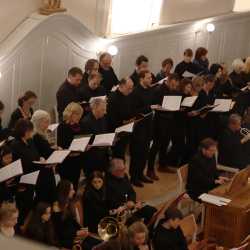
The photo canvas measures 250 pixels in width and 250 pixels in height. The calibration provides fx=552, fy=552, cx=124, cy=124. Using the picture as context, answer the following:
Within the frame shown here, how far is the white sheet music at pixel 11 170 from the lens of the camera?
5441 millimetres

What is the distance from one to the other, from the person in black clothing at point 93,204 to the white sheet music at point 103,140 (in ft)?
2.50

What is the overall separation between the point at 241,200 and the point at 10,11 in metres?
4.35

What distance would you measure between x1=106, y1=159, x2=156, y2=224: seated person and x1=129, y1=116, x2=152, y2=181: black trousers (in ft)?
5.84

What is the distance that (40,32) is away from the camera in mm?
8727

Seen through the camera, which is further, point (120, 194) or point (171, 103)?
point (171, 103)

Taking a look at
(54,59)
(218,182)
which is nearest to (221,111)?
(218,182)

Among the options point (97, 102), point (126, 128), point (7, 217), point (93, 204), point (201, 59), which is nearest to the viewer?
point (7, 217)

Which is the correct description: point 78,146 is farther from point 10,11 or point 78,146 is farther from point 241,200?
point 10,11

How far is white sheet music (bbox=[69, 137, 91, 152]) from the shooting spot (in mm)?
6445

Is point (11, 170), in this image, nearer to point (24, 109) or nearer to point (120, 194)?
point (120, 194)

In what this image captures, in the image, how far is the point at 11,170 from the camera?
5.46 m

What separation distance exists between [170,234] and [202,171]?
1.81 m

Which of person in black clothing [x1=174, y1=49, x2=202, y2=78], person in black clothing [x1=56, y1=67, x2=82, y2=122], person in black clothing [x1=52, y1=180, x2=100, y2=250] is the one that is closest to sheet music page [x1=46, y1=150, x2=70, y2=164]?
person in black clothing [x1=52, y1=180, x2=100, y2=250]

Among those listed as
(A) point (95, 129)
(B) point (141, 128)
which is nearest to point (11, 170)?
(A) point (95, 129)
